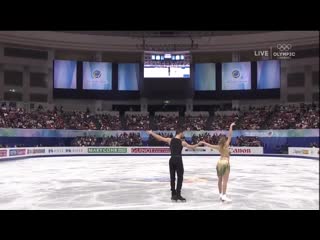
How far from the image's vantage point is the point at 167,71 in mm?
48219

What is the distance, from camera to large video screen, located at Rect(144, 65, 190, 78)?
47938 mm

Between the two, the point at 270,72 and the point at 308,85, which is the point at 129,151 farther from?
the point at 308,85

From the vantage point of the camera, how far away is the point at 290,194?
11.9 meters

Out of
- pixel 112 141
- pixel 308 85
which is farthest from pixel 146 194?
pixel 308 85

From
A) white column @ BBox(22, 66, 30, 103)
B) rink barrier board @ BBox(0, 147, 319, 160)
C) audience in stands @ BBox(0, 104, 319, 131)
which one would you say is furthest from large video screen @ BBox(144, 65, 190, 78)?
white column @ BBox(22, 66, 30, 103)

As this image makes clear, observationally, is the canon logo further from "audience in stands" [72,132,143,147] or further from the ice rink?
the ice rink

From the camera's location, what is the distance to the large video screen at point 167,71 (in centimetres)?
4794

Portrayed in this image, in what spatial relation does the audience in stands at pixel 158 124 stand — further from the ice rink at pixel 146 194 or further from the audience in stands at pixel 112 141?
the ice rink at pixel 146 194

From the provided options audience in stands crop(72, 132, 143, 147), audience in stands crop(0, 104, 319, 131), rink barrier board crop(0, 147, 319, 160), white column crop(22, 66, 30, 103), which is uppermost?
white column crop(22, 66, 30, 103)

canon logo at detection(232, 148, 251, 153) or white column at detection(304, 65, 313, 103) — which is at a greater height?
white column at detection(304, 65, 313, 103)

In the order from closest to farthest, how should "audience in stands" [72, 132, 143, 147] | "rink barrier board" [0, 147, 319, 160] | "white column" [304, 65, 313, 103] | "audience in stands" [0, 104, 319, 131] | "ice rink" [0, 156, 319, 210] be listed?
"ice rink" [0, 156, 319, 210] → "rink barrier board" [0, 147, 319, 160] → "audience in stands" [0, 104, 319, 131] → "audience in stands" [72, 132, 143, 147] → "white column" [304, 65, 313, 103]

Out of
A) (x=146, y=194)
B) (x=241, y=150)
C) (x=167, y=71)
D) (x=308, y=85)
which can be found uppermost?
(x=167, y=71)
